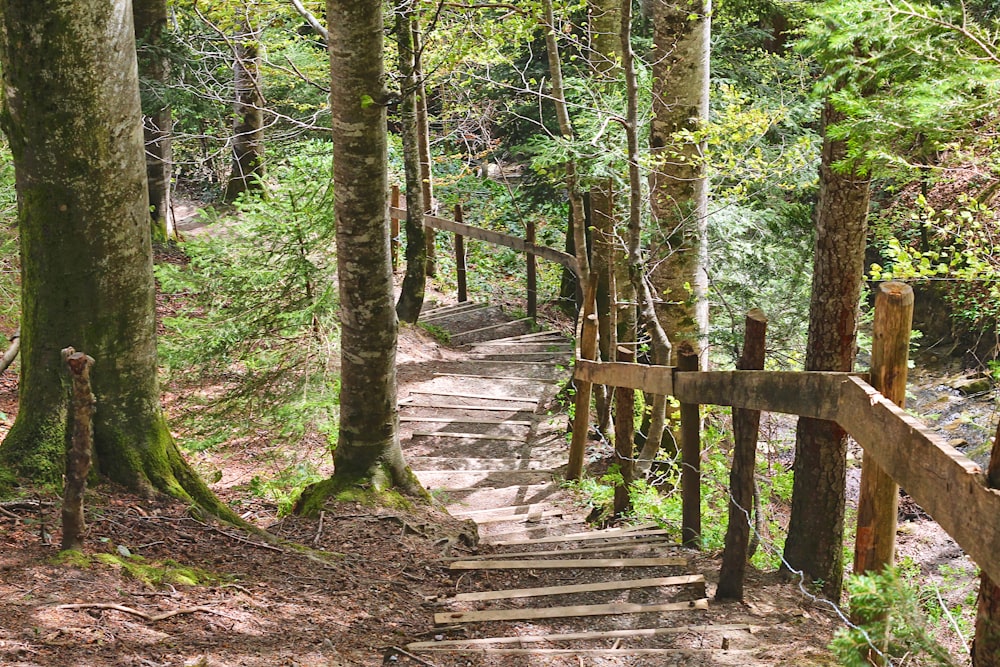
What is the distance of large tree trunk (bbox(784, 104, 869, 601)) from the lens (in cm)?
525

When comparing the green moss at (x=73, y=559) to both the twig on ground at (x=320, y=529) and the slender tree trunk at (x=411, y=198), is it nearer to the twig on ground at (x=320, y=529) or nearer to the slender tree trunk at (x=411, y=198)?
the twig on ground at (x=320, y=529)

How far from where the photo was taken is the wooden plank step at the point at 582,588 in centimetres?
479

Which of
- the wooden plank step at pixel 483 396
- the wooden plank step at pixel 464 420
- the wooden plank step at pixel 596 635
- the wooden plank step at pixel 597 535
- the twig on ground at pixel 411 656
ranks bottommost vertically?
the wooden plank step at pixel 464 420

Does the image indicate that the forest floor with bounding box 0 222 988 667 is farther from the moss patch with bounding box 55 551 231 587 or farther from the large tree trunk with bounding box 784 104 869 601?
the large tree trunk with bounding box 784 104 869 601

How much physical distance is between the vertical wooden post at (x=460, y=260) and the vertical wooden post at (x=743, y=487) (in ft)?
39.1

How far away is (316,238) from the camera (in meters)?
8.70

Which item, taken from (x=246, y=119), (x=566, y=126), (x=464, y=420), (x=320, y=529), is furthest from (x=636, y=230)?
(x=246, y=119)

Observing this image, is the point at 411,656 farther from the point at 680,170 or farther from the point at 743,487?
the point at 680,170

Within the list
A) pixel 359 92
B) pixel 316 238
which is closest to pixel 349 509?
pixel 359 92

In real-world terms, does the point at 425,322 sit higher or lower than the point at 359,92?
lower

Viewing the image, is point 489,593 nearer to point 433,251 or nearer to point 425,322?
point 425,322

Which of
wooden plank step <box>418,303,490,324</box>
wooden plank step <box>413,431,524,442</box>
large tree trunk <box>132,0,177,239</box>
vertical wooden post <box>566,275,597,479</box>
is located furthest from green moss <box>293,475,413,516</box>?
wooden plank step <box>418,303,490,324</box>

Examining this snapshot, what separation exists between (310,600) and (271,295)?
16.5ft

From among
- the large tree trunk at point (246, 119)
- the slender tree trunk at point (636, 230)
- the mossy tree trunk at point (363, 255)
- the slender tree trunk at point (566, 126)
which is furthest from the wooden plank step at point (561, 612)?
the large tree trunk at point (246, 119)
